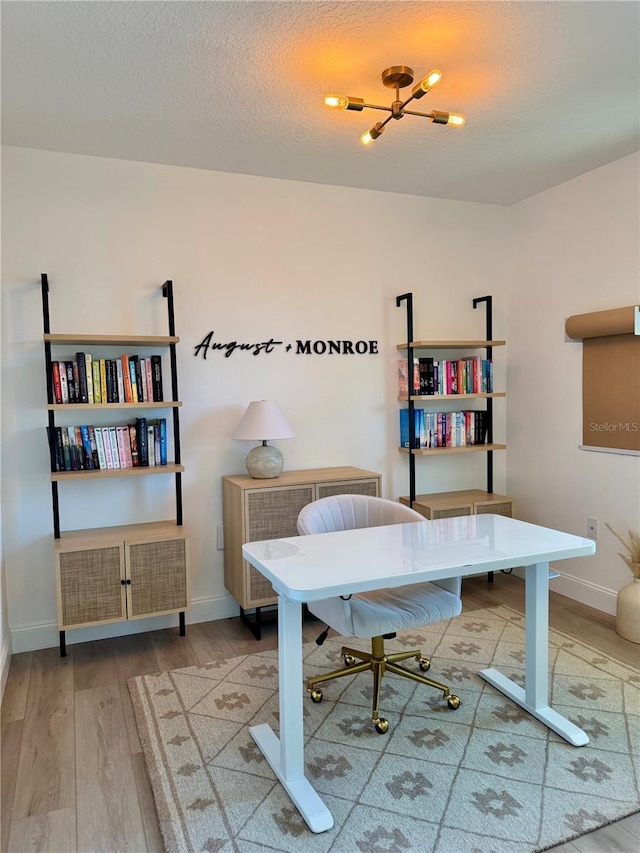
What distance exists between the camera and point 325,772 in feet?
6.91

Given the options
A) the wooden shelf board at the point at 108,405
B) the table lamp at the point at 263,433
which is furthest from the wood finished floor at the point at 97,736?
the wooden shelf board at the point at 108,405

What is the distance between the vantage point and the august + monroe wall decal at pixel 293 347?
139 inches

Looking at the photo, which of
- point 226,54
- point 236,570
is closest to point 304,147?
point 226,54

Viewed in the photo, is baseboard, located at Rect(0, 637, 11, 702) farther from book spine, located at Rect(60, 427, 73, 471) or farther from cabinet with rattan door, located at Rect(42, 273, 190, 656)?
book spine, located at Rect(60, 427, 73, 471)

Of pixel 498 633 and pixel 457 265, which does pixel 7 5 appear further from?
pixel 498 633

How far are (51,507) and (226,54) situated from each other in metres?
2.41

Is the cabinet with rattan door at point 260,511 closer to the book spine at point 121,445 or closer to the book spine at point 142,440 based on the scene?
the book spine at point 142,440

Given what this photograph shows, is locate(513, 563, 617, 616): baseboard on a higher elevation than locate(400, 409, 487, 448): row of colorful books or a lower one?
lower

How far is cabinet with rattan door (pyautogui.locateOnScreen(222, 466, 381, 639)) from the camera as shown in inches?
128

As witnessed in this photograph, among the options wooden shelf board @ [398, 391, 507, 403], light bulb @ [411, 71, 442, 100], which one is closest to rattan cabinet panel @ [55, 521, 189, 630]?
wooden shelf board @ [398, 391, 507, 403]

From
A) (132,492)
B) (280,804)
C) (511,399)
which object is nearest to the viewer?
(280,804)

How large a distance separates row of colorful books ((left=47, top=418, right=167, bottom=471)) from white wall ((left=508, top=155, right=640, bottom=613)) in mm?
2582

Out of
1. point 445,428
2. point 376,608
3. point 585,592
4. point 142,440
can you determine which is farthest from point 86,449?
point 585,592

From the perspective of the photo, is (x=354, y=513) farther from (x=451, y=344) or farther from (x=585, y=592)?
(x=585, y=592)
